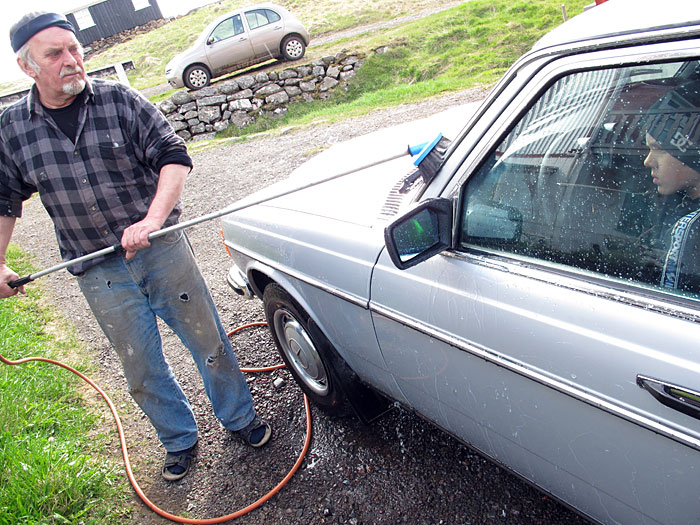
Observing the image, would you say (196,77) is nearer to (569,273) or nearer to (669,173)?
(569,273)

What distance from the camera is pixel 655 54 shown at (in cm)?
124

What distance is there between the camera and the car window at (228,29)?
541 inches

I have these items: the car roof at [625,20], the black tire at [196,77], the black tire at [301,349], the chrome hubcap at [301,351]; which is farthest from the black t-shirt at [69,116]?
the black tire at [196,77]

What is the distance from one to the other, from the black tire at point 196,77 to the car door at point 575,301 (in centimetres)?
1386

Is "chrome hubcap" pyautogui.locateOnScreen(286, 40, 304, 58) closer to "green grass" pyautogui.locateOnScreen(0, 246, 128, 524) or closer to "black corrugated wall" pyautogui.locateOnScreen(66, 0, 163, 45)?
"green grass" pyautogui.locateOnScreen(0, 246, 128, 524)

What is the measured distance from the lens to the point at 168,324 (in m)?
2.70

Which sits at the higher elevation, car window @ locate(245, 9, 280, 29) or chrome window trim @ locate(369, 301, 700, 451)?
car window @ locate(245, 9, 280, 29)

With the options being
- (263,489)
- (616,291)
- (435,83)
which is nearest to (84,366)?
(263,489)

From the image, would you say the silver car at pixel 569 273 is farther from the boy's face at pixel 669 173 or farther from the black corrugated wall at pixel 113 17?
the black corrugated wall at pixel 113 17

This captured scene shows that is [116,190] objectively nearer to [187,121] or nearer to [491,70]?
[491,70]

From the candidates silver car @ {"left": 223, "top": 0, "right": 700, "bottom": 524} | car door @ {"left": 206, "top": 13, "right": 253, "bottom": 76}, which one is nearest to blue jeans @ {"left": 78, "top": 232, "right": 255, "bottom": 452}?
silver car @ {"left": 223, "top": 0, "right": 700, "bottom": 524}

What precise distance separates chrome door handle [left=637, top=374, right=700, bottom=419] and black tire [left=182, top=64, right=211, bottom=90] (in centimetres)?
1468

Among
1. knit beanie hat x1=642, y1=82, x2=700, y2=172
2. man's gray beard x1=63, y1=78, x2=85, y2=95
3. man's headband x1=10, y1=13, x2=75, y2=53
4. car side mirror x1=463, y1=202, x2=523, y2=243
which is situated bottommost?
car side mirror x1=463, y1=202, x2=523, y2=243

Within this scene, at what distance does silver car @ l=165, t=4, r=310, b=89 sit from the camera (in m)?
13.7
